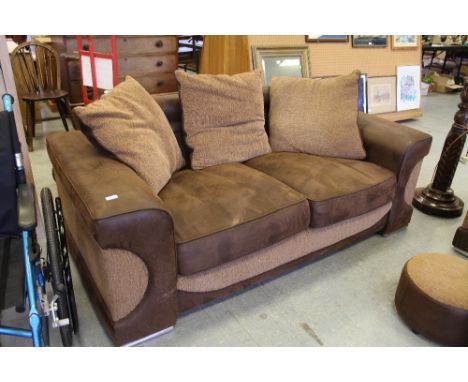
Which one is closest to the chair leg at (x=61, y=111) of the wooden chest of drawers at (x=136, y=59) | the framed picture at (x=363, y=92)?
the wooden chest of drawers at (x=136, y=59)

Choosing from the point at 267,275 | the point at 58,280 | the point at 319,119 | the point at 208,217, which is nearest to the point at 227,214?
the point at 208,217

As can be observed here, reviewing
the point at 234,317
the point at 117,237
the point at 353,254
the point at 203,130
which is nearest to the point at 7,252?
the point at 117,237

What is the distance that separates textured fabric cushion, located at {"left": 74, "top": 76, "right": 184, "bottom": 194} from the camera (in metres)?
1.51

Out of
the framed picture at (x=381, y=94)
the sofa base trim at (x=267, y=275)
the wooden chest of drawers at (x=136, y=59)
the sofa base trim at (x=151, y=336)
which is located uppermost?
the wooden chest of drawers at (x=136, y=59)

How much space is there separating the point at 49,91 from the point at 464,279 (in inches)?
140

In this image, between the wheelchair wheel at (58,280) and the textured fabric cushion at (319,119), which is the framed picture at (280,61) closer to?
the textured fabric cushion at (319,119)

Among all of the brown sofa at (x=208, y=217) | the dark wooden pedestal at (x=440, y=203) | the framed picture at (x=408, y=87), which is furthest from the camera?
the framed picture at (x=408, y=87)

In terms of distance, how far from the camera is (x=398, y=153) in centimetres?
200

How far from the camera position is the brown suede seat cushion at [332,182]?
1.74 m

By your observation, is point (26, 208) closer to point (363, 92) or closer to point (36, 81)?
point (36, 81)

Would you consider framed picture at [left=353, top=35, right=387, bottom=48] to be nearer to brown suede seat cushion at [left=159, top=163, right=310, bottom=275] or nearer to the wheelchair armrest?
brown suede seat cushion at [left=159, top=163, right=310, bottom=275]

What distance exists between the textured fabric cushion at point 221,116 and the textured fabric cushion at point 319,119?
162mm

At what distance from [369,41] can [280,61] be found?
1.19 meters

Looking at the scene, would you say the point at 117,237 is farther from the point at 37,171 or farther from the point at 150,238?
the point at 37,171
